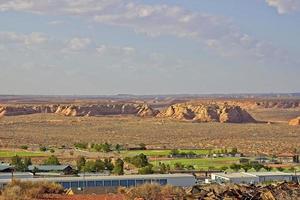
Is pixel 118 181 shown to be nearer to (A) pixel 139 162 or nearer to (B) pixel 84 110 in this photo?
(A) pixel 139 162

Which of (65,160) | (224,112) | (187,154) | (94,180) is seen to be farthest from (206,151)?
(224,112)

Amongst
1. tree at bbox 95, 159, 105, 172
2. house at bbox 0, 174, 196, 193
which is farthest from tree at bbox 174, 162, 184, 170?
house at bbox 0, 174, 196, 193

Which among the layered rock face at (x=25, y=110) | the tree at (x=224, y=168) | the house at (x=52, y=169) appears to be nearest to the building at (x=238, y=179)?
the tree at (x=224, y=168)

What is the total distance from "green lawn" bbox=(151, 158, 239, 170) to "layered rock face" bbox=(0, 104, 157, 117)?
106 m

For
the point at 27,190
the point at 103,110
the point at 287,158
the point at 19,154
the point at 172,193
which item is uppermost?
the point at 27,190

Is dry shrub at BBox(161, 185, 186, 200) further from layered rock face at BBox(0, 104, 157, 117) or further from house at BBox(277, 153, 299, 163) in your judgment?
layered rock face at BBox(0, 104, 157, 117)

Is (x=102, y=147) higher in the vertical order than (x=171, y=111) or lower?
lower

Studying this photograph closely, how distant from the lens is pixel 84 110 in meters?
184

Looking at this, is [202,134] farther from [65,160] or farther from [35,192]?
[35,192]

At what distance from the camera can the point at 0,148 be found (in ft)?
267

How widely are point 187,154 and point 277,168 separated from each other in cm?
1557

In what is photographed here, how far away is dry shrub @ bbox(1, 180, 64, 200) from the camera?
96.0 ft

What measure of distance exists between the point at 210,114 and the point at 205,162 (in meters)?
94.1

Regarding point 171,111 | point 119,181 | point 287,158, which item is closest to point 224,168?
point 287,158
